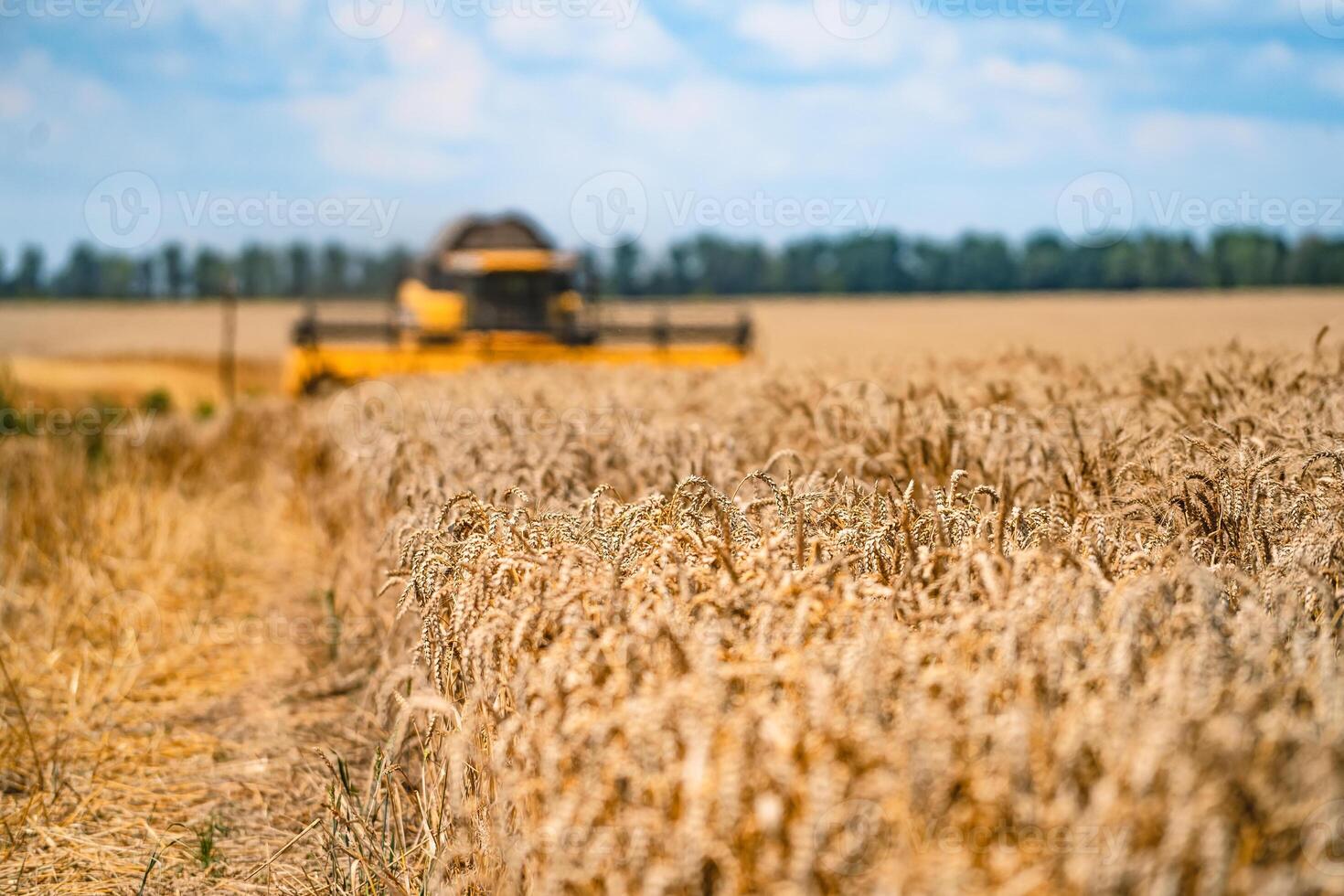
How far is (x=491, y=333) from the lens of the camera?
46.5 ft

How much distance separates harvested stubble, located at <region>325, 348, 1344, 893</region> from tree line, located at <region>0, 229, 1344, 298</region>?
123 ft

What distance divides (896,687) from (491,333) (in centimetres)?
1275

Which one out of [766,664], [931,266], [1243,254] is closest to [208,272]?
[931,266]

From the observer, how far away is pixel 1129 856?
1.39 meters

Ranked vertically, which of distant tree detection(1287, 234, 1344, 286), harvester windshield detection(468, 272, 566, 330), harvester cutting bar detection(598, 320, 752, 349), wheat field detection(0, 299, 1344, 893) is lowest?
wheat field detection(0, 299, 1344, 893)

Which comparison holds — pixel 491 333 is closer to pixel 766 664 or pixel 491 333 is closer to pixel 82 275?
pixel 766 664

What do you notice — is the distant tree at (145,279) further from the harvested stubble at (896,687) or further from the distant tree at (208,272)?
the harvested stubble at (896,687)

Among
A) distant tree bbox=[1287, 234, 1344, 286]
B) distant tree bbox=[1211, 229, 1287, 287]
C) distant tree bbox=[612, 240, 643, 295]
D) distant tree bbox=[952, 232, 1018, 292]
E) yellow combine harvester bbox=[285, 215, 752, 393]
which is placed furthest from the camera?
distant tree bbox=[952, 232, 1018, 292]

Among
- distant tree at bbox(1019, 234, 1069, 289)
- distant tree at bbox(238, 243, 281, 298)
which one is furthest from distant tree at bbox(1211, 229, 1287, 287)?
distant tree at bbox(238, 243, 281, 298)

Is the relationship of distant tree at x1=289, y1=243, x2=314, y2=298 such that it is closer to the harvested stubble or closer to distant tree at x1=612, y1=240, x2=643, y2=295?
distant tree at x1=612, y1=240, x2=643, y2=295

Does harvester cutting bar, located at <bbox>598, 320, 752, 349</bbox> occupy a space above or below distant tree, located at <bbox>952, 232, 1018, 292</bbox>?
below

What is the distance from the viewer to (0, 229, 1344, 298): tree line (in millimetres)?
48562

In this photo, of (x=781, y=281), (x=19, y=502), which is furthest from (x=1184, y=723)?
(x=781, y=281)

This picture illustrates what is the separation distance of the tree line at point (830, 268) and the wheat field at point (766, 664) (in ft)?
120
